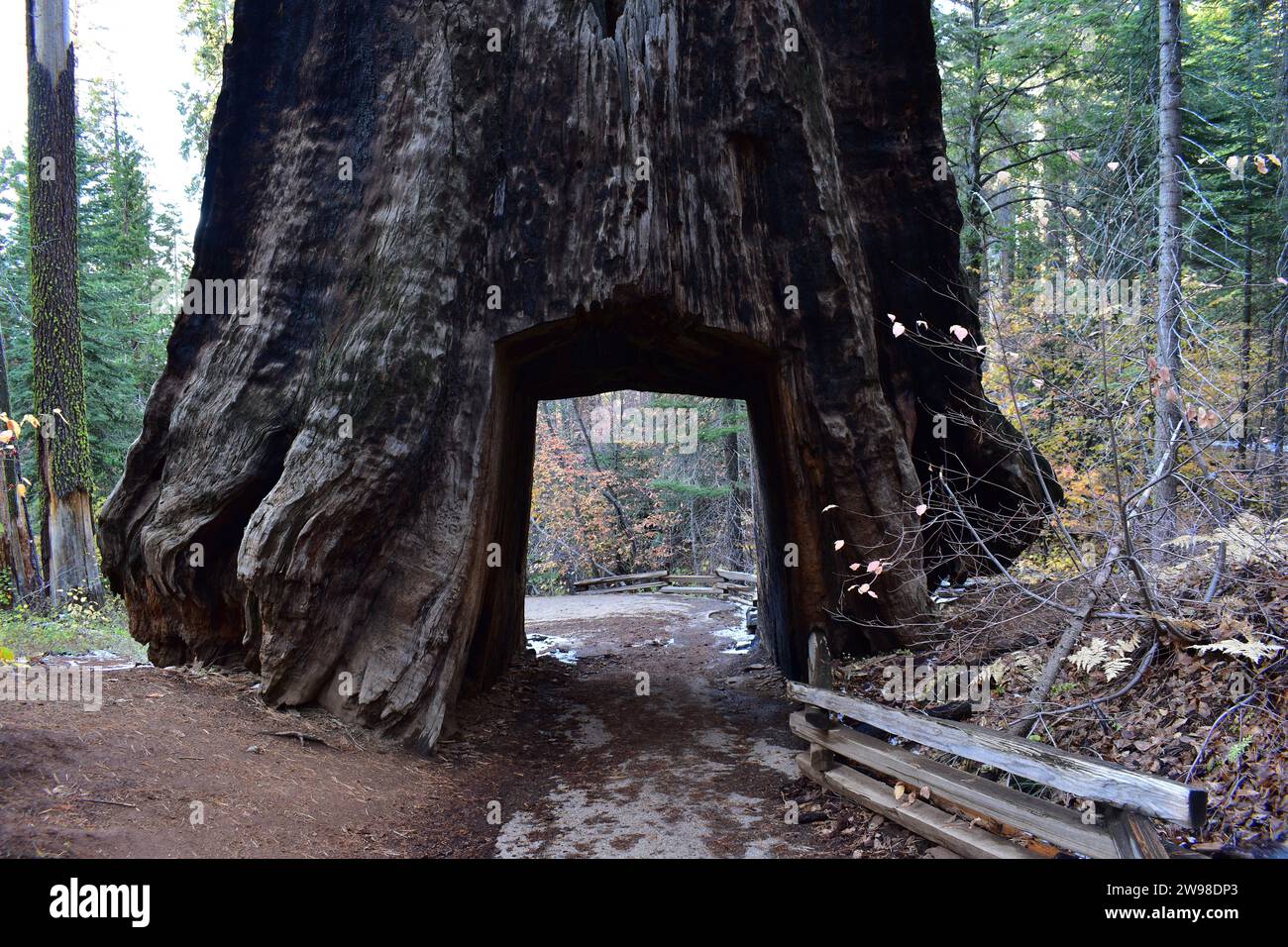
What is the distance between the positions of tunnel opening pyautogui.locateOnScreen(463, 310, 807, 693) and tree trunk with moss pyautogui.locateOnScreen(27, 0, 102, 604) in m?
7.09

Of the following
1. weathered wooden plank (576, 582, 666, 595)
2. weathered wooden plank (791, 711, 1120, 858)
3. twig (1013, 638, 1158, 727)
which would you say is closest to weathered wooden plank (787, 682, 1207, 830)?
weathered wooden plank (791, 711, 1120, 858)

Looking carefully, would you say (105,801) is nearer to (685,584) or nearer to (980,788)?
(980,788)

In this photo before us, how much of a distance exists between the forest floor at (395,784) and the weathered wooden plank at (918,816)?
0.12 meters

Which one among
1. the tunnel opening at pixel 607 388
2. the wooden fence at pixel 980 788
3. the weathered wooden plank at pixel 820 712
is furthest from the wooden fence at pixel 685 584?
the wooden fence at pixel 980 788

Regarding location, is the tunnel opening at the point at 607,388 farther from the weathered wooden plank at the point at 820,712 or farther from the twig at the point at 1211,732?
the twig at the point at 1211,732

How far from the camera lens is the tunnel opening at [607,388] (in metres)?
8.93

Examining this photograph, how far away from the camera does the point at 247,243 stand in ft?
27.6

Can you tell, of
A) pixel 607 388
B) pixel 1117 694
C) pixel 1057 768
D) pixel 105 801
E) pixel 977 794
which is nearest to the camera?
pixel 1057 768

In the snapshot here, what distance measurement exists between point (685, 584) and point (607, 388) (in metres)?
12.9

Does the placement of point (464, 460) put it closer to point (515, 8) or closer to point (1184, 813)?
point (515, 8)

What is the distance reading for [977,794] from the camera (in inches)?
189

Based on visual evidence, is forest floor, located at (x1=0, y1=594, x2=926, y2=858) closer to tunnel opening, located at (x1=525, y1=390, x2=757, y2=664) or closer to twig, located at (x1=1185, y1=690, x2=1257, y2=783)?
twig, located at (x1=1185, y1=690, x2=1257, y2=783)

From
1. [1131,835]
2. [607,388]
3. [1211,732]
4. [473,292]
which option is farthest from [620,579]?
[1131,835]

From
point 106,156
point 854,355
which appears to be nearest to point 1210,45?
point 854,355
